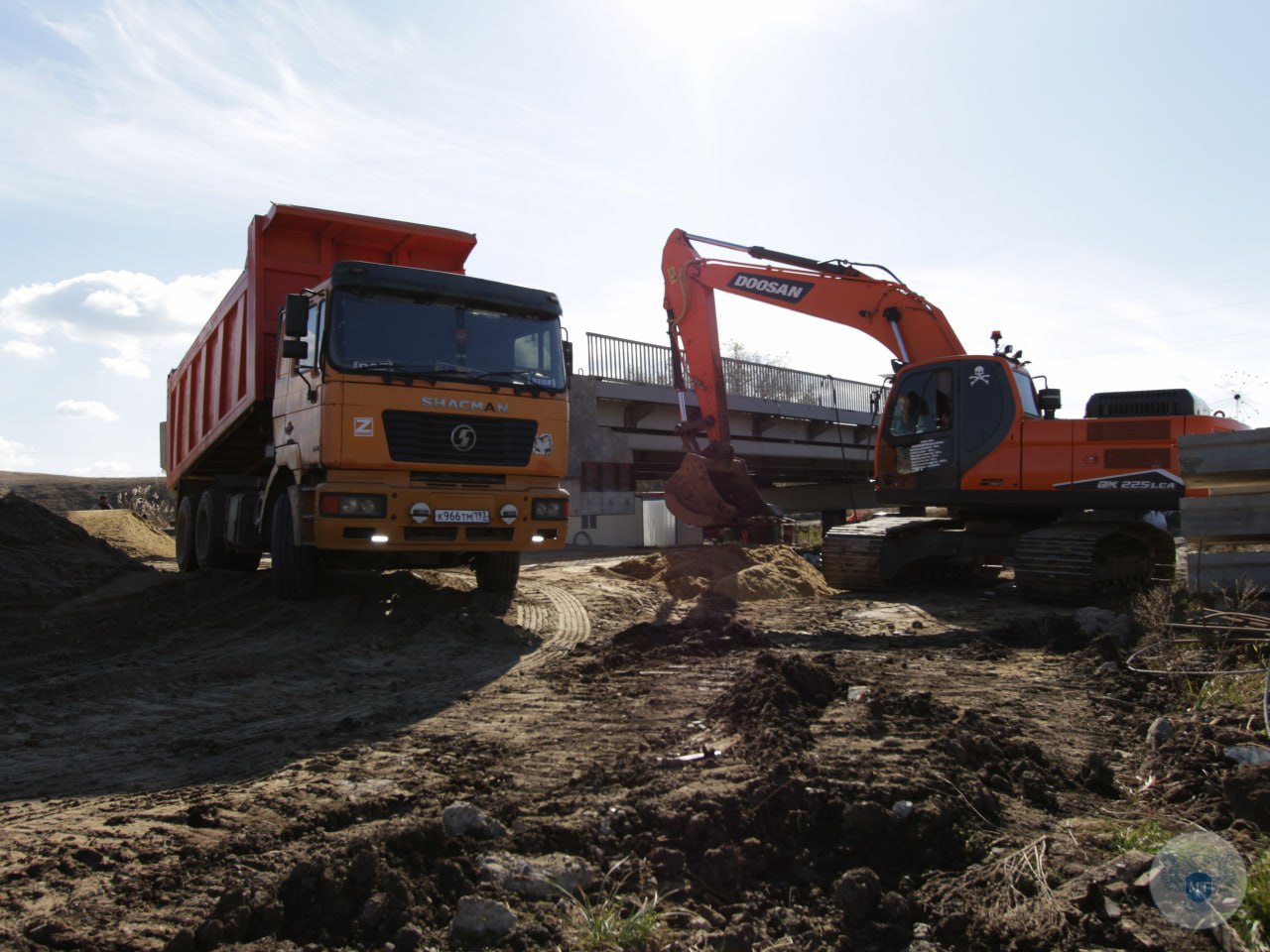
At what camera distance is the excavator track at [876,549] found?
1126cm

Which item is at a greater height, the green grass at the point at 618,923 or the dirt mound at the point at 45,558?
the dirt mound at the point at 45,558

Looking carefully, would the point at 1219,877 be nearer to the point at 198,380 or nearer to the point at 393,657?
the point at 393,657

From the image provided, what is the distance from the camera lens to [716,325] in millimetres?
13688

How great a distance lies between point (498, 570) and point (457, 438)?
1.73 m

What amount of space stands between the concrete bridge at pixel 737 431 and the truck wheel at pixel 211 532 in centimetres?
943

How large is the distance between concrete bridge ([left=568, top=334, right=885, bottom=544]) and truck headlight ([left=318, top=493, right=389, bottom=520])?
40.4ft

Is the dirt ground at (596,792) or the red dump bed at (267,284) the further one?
the red dump bed at (267,284)

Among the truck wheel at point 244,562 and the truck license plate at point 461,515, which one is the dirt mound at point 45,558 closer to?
the truck wheel at point 244,562

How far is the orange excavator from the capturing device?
9.96m

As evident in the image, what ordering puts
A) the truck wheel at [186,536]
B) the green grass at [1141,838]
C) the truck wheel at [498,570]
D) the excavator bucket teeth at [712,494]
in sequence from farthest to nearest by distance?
the truck wheel at [186,536] < the excavator bucket teeth at [712,494] < the truck wheel at [498,570] < the green grass at [1141,838]

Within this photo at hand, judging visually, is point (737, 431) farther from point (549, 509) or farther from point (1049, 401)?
point (549, 509)

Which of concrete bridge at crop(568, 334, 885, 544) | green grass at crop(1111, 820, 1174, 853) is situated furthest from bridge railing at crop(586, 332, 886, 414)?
green grass at crop(1111, 820, 1174, 853)

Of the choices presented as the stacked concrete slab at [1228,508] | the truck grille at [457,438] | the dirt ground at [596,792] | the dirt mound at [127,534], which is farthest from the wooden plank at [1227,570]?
the dirt mound at [127,534]

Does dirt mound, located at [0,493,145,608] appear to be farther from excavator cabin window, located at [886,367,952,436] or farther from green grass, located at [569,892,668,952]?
excavator cabin window, located at [886,367,952,436]
